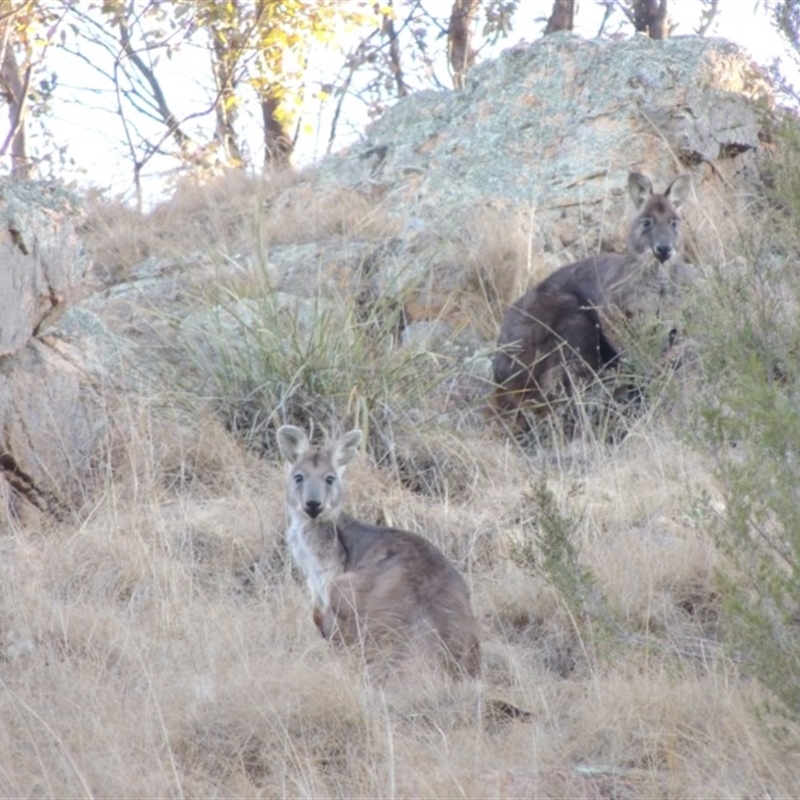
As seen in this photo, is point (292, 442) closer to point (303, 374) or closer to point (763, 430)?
point (303, 374)

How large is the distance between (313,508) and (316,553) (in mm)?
230

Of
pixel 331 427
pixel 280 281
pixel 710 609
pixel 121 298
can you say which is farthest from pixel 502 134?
pixel 710 609

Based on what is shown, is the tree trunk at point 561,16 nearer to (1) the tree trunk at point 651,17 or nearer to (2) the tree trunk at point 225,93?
(1) the tree trunk at point 651,17

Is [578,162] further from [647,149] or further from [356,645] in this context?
[356,645]

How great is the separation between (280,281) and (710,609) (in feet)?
18.4

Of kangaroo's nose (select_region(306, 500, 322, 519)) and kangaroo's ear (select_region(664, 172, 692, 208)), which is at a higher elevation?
kangaroo's ear (select_region(664, 172, 692, 208))

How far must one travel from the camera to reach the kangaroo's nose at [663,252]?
11273mm

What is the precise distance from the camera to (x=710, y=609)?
780cm

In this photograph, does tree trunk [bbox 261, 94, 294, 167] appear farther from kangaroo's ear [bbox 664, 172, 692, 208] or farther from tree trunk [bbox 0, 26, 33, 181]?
kangaroo's ear [bbox 664, 172, 692, 208]

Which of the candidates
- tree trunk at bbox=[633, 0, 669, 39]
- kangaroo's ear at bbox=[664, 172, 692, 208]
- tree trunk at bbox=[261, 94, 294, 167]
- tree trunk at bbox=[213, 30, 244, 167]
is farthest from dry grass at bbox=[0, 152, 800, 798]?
tree trunk at bbox=[633, 0, 669, 39]

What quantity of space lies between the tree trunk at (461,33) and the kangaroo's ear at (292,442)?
1106 cm

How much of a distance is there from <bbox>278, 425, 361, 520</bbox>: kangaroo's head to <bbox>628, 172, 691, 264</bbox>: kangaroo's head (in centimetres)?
351

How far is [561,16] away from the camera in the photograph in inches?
741

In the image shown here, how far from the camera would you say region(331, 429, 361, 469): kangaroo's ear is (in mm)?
8586
